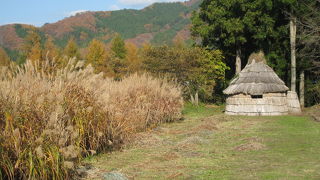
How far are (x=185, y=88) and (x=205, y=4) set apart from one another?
6.21 m

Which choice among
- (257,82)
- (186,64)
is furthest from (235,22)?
(257,82)

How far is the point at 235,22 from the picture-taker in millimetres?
21500

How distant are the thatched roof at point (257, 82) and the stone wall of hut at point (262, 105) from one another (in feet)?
0.93

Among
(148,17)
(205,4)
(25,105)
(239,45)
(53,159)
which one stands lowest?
(53,159)

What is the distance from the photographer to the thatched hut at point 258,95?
55.2ft

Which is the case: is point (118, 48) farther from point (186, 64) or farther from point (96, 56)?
point (186, 64)

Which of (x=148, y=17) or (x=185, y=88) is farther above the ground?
(x=148, y=17)

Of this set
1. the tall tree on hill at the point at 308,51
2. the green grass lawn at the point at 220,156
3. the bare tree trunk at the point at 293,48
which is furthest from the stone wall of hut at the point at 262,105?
the green grass lawn at the point at 220,156

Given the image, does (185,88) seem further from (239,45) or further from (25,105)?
(25,105)

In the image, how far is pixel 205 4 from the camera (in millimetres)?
24719

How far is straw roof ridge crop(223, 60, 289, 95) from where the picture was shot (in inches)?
666

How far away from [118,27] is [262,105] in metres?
90.2

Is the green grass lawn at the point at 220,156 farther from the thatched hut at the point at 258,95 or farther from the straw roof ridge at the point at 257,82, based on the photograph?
the straw roof ridge at the point at 257,82

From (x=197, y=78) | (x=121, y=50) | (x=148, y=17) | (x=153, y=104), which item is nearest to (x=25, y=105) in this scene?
(x=153, y=104)
